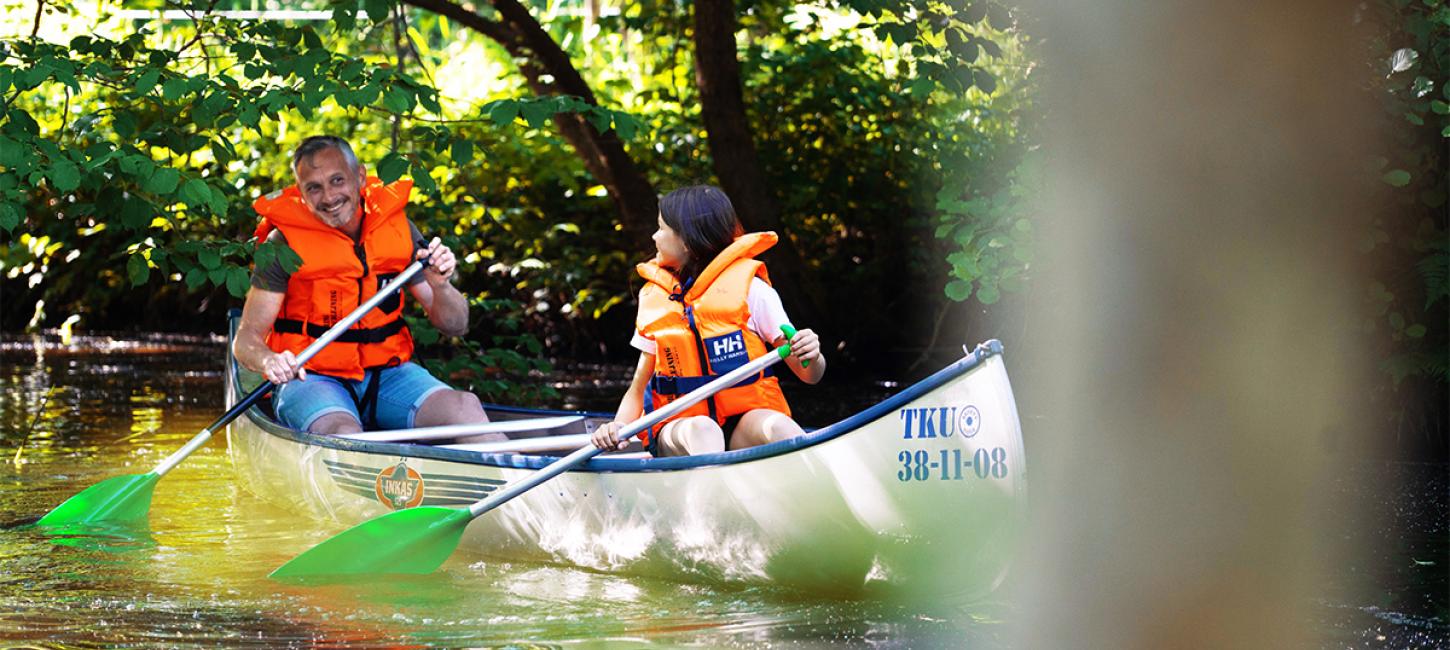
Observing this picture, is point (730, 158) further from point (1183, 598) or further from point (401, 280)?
point (1183, 598)

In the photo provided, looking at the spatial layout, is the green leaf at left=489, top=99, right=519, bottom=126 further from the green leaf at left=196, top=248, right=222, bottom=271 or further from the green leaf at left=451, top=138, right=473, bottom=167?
the green leaf at left=196, top=248, right=222, bottom=271

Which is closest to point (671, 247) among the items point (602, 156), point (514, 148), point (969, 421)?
point (969, 421)

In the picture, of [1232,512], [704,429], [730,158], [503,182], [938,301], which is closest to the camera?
[1232,512]

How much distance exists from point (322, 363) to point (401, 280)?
42cm

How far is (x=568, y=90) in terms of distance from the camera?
302 inches

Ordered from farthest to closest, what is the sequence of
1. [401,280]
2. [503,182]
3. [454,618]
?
[503,182] → [401,280] → [454,618]

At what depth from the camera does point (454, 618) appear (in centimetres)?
354

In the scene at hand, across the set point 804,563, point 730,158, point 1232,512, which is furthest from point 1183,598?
point 730,158

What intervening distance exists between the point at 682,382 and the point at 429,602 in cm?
81

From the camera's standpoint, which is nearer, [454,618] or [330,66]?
[454,618]

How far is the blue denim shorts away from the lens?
15.8ft

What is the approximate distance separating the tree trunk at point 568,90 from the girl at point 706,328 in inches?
139

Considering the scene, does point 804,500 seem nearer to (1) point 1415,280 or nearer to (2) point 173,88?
(2) point 173,88

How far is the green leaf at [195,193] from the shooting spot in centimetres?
421
